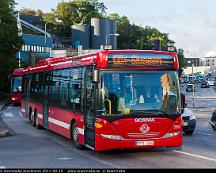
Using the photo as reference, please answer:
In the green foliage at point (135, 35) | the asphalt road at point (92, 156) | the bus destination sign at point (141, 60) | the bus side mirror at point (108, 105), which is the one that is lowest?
the asphalt road at point (92, 156)

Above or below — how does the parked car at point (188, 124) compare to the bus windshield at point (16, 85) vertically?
below

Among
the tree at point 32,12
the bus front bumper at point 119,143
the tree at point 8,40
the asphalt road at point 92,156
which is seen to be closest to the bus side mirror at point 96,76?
the bus front bumper at point 119,143

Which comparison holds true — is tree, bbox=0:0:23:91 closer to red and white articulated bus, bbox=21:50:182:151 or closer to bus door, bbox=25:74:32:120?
bus door, bbox=25:74:32:120

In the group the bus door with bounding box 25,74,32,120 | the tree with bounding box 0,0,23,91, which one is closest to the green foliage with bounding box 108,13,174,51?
the tree with bounding box 0,0,23,91

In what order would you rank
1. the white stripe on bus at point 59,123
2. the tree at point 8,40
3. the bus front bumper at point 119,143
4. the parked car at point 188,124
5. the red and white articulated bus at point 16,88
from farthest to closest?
the tree at point 8,40, the red and white articulated bus at point 16,88, the parked car at point 188,124, the white stripe on bus at point 59,123, the bus front bumper at point 119,143

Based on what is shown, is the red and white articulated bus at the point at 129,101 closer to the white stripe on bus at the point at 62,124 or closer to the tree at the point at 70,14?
the white stripe on bus at the point at 62,124

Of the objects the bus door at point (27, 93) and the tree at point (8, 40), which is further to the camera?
the tree at point (8, 40)

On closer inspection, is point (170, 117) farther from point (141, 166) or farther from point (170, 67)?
point (141, 166)

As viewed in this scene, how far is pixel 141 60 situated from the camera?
14266 millimetres

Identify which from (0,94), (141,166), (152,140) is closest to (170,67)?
(152,140)

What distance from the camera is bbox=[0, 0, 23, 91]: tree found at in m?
53.8

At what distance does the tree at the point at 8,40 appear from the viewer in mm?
53781

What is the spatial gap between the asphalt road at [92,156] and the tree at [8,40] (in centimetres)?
3622

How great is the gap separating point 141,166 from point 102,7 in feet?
453
